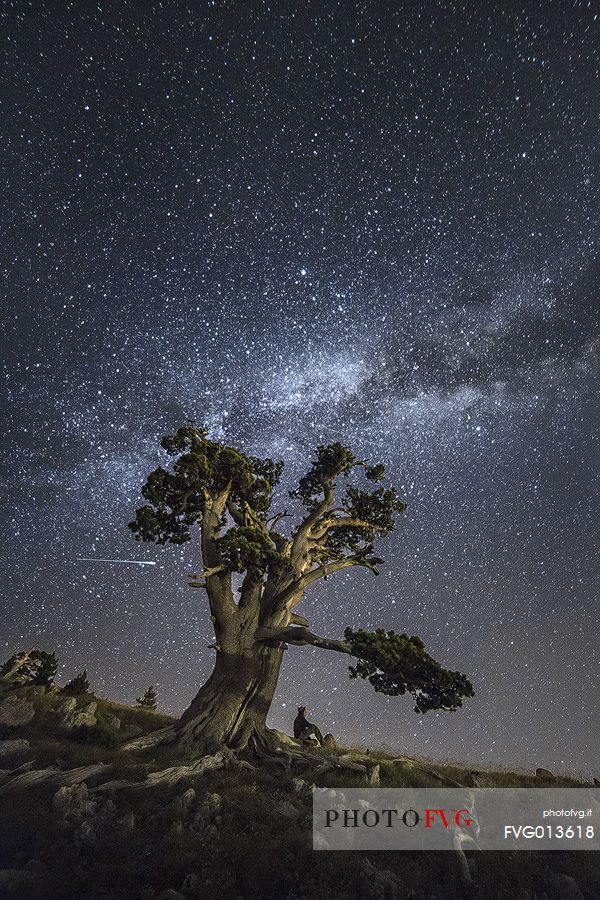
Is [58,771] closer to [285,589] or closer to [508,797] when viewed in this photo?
[285,589]

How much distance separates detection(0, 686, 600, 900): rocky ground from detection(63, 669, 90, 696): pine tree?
8463 millimetres

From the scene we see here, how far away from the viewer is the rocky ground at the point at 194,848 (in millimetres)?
5750

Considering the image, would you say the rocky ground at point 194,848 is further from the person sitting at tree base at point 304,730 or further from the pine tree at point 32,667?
the pine tree at point 32,667

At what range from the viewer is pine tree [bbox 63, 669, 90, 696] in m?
18.0

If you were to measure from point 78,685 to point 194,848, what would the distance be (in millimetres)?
14757

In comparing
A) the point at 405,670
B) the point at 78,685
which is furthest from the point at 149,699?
the point at 405,670

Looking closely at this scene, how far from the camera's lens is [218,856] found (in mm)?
6469

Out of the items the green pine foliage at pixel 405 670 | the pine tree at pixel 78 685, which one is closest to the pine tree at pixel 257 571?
the green pine foliage at pixel 405 670

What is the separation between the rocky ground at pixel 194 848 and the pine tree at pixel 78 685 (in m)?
8.46

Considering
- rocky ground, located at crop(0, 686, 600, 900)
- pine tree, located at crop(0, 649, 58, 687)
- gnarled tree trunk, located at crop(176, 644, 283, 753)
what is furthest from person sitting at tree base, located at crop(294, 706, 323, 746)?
pine tree, located at crop(0, 649, 58, 687)

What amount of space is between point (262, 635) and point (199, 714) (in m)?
2.87

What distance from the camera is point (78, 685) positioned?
18328mm

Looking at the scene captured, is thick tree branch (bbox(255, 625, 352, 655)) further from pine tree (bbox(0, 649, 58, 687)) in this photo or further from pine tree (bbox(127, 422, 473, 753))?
pine tree (bbox(0, 649, 58, 687))

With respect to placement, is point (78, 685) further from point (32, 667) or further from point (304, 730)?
point (304, 730)
